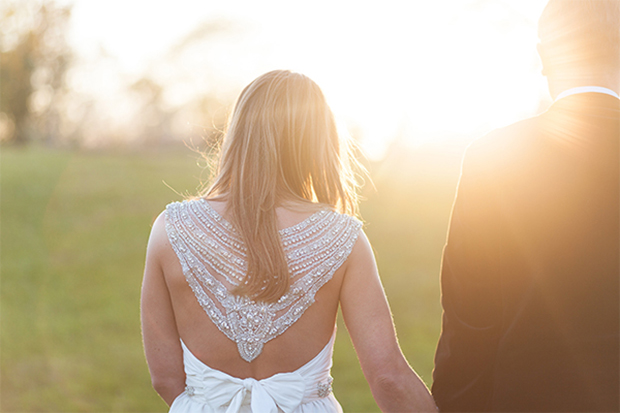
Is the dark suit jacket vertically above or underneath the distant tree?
underneath

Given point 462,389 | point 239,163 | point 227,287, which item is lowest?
point 462,389

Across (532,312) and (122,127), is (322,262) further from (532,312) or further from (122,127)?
(122,127)

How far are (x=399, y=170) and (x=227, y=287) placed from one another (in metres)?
11.9

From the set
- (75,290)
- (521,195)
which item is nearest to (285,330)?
(521,195)

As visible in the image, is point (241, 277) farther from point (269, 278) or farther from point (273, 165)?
point (273, 165)

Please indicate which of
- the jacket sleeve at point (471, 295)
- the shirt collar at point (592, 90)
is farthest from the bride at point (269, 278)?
the shirt collar at point (592, 90)

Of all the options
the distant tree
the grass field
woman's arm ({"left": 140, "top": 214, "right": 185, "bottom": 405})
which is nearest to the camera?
woman's arm ({"left": 140, "top": 214, "right": 185, "bottom": 405})

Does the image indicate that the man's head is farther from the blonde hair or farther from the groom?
the blonde hair

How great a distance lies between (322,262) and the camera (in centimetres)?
196

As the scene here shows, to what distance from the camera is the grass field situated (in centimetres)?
639

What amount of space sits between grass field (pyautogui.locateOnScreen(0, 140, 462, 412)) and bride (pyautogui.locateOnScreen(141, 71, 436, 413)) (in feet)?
13.7

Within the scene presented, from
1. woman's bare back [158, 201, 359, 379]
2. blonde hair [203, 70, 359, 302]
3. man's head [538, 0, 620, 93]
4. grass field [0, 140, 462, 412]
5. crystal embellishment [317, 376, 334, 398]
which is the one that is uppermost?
man's head [538, 0, 620, 93]

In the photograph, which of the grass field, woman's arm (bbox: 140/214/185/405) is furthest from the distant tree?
woman's arm (bbox: 140/214/185/405)

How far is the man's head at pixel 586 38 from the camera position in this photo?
2.03 metres
